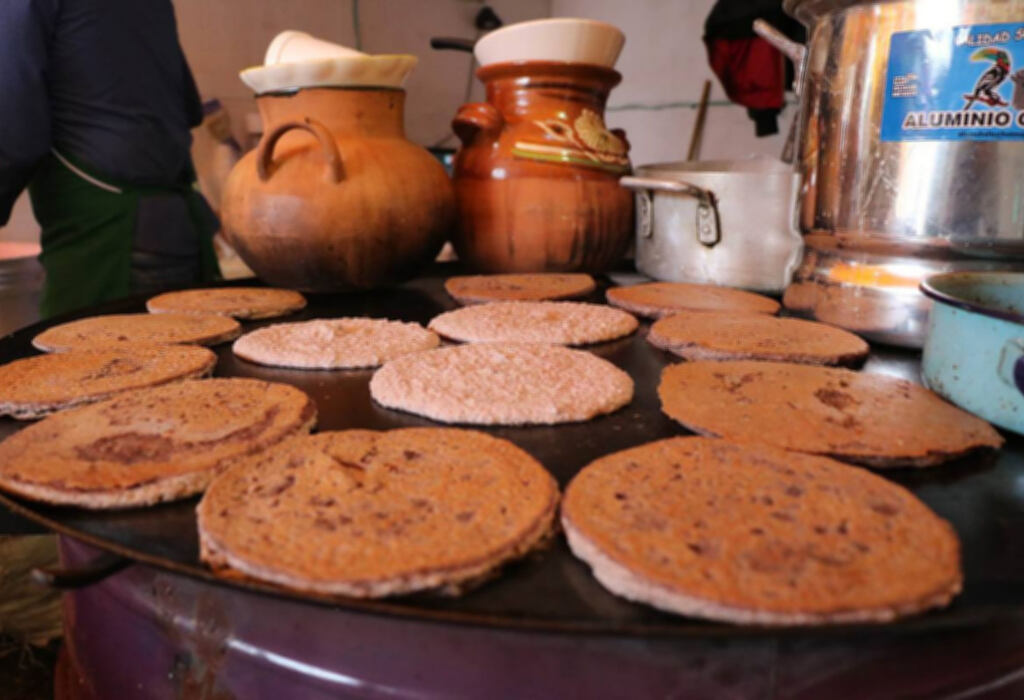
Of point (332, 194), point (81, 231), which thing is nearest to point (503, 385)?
point (332, 194)

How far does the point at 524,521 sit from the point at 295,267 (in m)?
0.96

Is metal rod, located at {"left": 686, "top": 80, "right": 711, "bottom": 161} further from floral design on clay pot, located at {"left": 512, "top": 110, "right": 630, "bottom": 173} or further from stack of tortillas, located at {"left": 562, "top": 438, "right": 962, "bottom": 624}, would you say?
stack of tortillas, located at {"left": 562, "top": 438, "right": 962, "bottom": 624}

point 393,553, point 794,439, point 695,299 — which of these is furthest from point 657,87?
point 393,553

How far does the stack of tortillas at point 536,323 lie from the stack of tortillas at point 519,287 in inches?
2.8

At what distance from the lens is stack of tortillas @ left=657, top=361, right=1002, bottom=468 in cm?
69

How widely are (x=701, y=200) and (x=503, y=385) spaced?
0.72 meters


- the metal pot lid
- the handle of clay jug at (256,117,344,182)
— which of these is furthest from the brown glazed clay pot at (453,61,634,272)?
the metal pot lid

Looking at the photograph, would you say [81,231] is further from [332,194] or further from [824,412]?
[824,412]

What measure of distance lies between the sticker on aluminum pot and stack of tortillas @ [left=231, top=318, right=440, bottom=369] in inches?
28.6

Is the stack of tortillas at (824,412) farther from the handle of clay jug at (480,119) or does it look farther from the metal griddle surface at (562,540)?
the handle of clay jug at (480,119)

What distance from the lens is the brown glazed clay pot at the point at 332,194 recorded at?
129cm

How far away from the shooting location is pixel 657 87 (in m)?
3.88

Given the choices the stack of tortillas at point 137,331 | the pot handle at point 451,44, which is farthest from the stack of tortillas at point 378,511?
the pot handle at point 451,44

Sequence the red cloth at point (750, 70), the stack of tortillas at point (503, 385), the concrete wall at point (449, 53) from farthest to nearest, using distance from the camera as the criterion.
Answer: the concrete wall at point (449, 53) < the red cloth at point (750, 70) < the stack of tortillas at point (503, 385)
